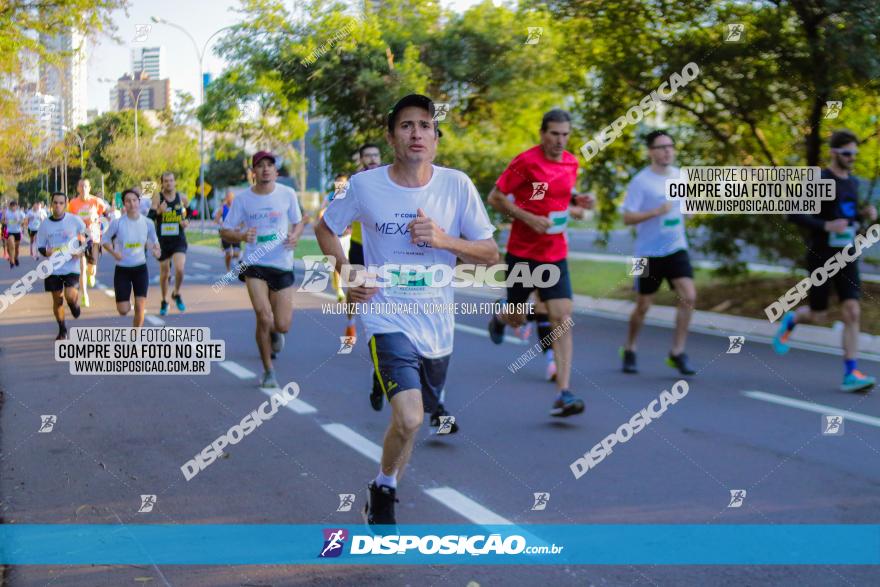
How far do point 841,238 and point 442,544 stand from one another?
4.98 meters

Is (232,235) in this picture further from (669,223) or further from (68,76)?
(669,223)

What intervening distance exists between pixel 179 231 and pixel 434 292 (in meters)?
6.16

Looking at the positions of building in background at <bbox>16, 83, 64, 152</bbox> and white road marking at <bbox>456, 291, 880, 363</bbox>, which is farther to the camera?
white road marking at <bbox>456, 291, 880, 363</bbox>

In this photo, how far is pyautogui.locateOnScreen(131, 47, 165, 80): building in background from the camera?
8.01 meters

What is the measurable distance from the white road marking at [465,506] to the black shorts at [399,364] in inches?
29.3

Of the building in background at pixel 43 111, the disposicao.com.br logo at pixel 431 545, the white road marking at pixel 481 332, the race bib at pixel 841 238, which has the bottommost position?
the white road marking at pixel 481 332

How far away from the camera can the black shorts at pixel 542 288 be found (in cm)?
657

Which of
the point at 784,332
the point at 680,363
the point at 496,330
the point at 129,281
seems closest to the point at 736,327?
the point at 784,332

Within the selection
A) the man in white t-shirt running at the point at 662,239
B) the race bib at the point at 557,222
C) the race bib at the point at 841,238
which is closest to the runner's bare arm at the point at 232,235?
the race bib at the point at 557,222

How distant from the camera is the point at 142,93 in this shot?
8.08 meters

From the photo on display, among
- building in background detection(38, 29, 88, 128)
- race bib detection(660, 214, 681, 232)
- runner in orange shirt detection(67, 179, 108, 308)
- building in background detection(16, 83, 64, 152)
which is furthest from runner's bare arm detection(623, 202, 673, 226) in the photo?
building in background detection(16, 83, 64, 152)

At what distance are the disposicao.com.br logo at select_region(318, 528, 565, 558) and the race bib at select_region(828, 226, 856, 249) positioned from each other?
4.66 m

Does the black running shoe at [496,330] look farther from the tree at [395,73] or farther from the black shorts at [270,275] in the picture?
the tree at [395,73]

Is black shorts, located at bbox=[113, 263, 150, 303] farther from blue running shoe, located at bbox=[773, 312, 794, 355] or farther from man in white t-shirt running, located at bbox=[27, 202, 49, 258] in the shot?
blue running shoe, located at bbox=[773, 312, 794, 355]
